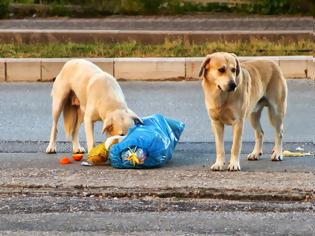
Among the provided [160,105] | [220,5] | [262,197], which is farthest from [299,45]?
[262,197]

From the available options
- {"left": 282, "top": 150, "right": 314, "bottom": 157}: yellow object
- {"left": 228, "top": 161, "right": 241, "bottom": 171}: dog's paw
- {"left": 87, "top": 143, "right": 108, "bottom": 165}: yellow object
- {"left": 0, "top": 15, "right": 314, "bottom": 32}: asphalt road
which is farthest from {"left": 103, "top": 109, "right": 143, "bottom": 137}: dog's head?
{"left": 0, "top": 15, "right": 314, "bottom": 32}: asphalt road

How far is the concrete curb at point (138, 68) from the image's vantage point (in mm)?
14203

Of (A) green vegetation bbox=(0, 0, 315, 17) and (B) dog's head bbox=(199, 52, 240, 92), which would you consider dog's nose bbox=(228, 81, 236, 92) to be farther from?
(A) green vegetation bbox=(0, 0, 315, 17)

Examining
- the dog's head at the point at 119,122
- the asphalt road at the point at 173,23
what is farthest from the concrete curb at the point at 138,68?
the dog's head at the point at 119,122

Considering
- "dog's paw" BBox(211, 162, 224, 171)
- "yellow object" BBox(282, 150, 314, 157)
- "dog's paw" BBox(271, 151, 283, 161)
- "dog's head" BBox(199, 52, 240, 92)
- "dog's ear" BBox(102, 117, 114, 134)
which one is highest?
"dog's head" BBox(199, 52, 240, 92)

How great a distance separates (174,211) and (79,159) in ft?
7.56

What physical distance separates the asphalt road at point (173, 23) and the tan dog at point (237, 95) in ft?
36.7

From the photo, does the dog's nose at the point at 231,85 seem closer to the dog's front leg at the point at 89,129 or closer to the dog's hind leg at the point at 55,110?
the dog's front leg at the point at 89,129

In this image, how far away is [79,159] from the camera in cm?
873

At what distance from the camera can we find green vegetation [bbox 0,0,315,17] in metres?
22.9

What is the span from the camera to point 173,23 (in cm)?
2153

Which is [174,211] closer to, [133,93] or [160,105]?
[160,105]

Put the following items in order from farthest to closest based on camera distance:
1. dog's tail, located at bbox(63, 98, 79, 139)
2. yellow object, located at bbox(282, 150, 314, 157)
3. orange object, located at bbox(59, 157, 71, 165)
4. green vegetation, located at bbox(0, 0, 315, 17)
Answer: green vegetation, located at bbox(0, 0, 315, 17) → dog's tail, located at bbox(63, 98, 79, 139) → yellow object, located at bbox(282, 150, 314, 157) → orange object, located at bbox(59, 157, 71, 165)

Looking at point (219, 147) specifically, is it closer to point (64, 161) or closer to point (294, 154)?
point (294, 154)
